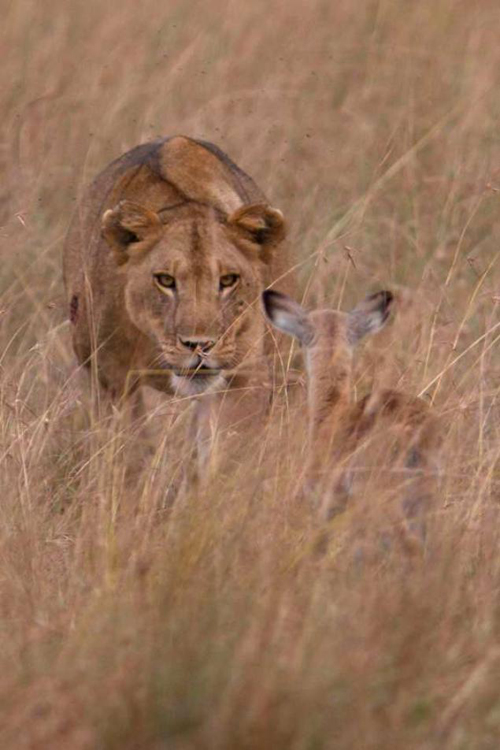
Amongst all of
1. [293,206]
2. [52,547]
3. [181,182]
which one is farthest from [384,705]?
[293,206]

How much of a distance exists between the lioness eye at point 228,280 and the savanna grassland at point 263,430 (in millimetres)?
253

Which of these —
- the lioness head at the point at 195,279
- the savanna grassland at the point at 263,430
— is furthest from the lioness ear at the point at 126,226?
the savanna grassland at the point at 263,430

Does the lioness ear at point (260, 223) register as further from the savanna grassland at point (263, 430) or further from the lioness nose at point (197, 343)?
the lioness nose at point (197, 343)

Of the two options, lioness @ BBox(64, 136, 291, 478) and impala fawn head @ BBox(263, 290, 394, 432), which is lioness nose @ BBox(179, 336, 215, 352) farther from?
impala fawn head @ BBox(263, 290, 394, 432)

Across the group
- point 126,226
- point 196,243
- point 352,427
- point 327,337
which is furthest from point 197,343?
point 352,427

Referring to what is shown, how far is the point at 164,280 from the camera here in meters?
6.84

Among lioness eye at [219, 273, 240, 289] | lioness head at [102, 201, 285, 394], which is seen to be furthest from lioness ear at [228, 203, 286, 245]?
lioness eye at [219, 273, 240, 289]

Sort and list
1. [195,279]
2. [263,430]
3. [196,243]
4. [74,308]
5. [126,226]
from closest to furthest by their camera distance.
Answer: [263,430]
[195,279]
[196,243]
[126,226]
[74,308]

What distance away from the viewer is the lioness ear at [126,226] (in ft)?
22.8

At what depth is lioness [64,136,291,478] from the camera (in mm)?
6719

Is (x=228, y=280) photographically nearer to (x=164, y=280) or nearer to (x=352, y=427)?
(x=164, y=280)

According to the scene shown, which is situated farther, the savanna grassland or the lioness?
the lioness

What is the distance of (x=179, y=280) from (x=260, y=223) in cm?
47

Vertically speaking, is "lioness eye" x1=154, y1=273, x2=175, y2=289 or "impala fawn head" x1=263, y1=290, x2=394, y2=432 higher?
"impala fawn head" x1=263, y1=290, x2=394, y2=432
